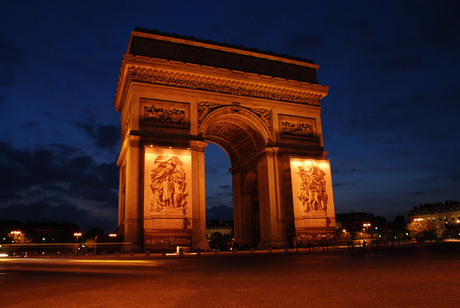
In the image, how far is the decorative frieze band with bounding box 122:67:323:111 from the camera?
27.1m

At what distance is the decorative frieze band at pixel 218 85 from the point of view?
88.8 feet

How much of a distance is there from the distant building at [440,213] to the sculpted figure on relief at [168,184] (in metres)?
96.5

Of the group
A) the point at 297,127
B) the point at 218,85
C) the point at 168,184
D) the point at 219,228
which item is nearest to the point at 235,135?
the point at 297,127

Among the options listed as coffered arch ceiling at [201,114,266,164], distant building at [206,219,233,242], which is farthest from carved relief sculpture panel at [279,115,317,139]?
distant building at [206,219,233,242]

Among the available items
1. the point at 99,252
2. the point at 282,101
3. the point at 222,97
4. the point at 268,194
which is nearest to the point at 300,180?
the point at 268,194

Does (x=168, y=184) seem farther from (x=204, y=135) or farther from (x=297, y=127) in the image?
(x=297, y=127)

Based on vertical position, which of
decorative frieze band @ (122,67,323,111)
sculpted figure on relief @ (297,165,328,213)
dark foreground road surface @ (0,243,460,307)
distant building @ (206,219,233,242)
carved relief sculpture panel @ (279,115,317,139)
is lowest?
dark foreground road surface @ (0,243,460,307)

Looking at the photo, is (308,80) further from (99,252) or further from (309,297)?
(309,297)

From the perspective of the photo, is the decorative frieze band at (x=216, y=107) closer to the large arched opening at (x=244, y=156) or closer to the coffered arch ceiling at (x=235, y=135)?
the large arched opening at (x=244, y=156)

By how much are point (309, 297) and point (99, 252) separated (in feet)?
77.4

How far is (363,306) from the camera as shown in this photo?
498 cm

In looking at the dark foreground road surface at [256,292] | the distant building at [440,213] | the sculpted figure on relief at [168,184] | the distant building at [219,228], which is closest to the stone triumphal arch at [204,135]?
the sculpted figure on relief at [168,184]

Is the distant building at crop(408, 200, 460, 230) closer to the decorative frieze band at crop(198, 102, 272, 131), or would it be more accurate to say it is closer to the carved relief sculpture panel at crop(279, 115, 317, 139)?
the carved relief sculpture panel at crop(279, 115, 317, 139)

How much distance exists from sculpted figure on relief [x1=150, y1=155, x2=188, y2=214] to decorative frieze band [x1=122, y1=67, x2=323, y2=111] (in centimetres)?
606
